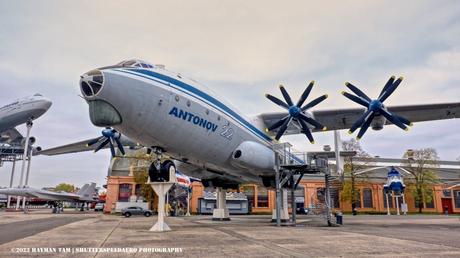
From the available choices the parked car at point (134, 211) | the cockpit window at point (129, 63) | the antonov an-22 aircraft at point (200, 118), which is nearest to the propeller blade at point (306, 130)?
the antonov an-22 aircraft at point (200, 118)

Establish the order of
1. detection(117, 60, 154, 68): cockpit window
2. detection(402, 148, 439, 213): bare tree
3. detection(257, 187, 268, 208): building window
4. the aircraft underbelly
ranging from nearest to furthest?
the aircraft underbelly < detection(117, 60, 154, 68): cockpit window < detection(402, 148, 439, 213): bare tree < detection(257, 187, 268, 208): building window

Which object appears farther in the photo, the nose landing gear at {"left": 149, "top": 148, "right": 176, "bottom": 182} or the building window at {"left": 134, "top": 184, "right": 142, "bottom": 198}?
the building window at {"left": 134, "top": 184, "right": 142, "bottom": 198}

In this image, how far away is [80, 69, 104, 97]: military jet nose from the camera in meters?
12.0

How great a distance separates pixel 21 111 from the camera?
6244 cm

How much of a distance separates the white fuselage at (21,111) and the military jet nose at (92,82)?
6090 centimetres

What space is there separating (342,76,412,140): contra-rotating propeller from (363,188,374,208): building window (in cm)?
4177

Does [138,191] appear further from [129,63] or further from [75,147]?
[129,63]

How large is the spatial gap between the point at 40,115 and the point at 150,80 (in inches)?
2476

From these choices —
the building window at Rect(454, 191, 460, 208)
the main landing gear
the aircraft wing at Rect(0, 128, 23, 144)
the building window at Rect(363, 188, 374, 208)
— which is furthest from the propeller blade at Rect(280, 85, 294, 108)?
the aircraft wing at Rect(0, 128, 23, 144)

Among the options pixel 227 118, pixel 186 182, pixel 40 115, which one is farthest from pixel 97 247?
pixel 40 115

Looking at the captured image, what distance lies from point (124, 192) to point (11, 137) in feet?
120

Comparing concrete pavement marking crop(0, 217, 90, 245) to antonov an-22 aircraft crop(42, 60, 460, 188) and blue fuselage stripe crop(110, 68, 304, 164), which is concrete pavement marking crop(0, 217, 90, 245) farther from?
blue fuselage stripe crop(110, 68, 304, 164)

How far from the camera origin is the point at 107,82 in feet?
40.2

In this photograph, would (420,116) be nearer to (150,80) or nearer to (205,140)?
(205,140)
